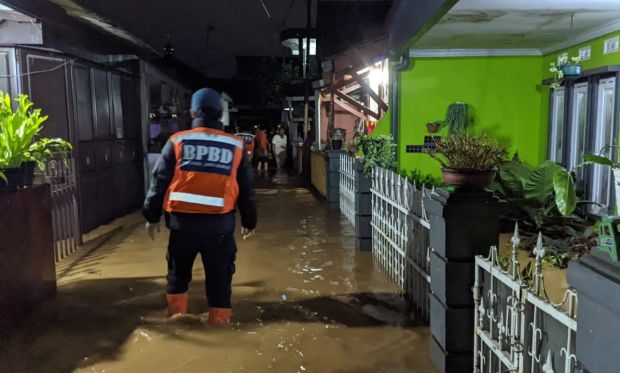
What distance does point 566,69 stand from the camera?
867cm

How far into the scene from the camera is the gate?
23.4 feet

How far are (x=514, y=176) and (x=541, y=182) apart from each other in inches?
25.2

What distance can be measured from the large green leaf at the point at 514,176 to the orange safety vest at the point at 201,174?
16.5 feet

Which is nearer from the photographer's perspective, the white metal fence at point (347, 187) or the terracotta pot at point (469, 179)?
the terracotta pot at point (469, 179)

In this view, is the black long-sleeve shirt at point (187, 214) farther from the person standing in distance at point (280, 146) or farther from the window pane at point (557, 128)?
the person standing in distance at point (280, 146)

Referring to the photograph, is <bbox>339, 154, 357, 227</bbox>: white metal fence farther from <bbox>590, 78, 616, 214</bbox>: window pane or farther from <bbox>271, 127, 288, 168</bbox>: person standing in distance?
<bbox>271, 127, 288, 168</bbox>: person standing in distance

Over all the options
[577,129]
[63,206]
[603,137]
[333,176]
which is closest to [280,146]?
[333,176]

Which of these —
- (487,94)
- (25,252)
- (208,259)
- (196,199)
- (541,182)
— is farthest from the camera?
(487,94)

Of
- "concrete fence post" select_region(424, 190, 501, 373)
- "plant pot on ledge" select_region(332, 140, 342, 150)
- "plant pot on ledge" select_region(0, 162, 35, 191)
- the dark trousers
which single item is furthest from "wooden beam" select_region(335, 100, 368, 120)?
"concrete fence post" select_region(424, 190, 501, 373)

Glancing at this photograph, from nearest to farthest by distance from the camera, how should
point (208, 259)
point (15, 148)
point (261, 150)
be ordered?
point (208, 259), point (15, 148), point (261, 150)

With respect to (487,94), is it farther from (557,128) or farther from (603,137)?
(603,137)

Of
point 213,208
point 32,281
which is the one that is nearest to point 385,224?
point 213,208

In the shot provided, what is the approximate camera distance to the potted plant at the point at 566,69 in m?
8.62

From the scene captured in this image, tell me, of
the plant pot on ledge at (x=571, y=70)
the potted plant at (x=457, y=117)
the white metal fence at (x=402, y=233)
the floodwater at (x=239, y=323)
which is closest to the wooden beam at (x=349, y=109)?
the potted plant at (x=457, y=117)
